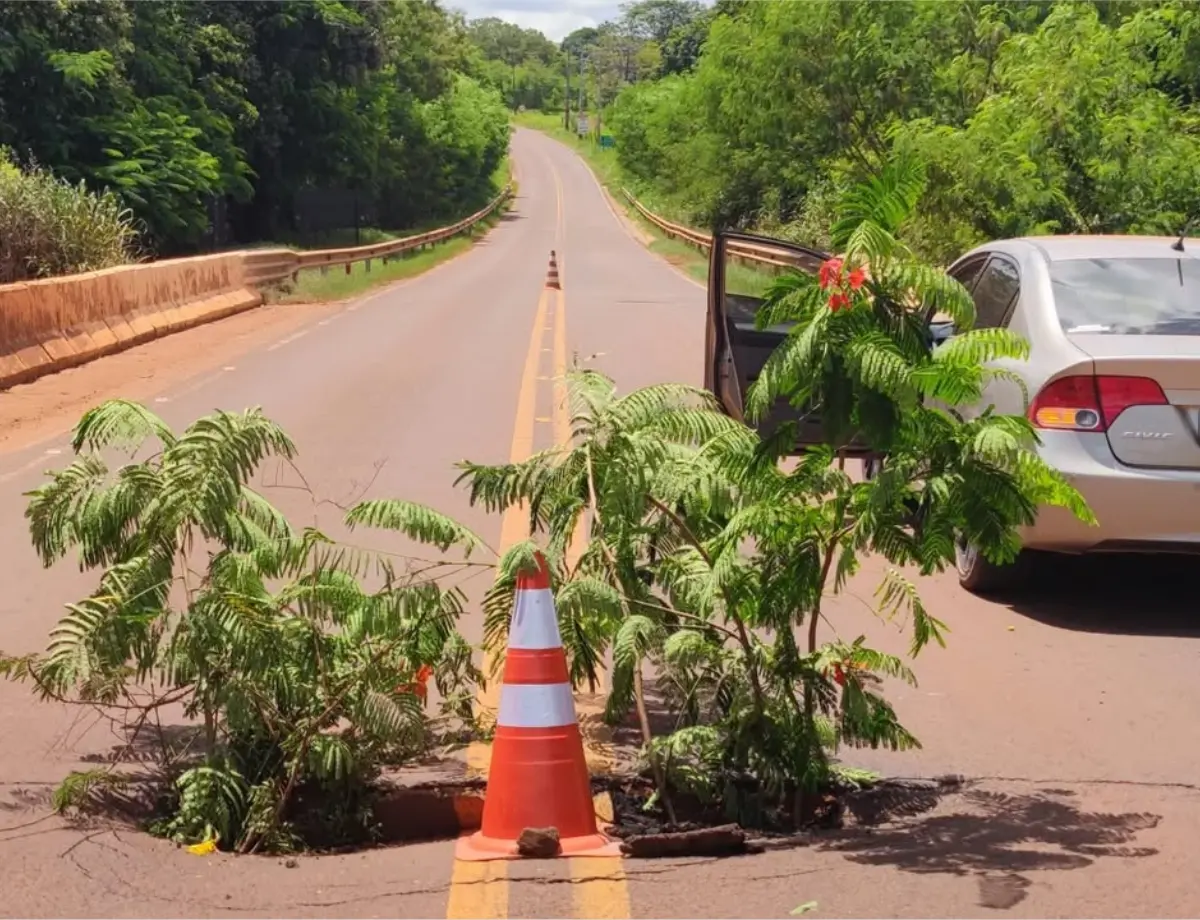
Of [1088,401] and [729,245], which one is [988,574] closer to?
[1088,401]

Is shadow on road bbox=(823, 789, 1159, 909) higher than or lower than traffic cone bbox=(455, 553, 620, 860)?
lower

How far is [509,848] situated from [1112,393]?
385 cm

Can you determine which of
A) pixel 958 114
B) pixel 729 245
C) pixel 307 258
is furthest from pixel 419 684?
pixel 307 258

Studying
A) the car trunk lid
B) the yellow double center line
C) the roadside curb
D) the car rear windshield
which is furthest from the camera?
the roadside curb

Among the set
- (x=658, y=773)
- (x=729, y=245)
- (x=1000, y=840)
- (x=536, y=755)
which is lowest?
(x=1000, y=840)

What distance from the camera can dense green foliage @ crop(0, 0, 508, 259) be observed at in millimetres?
34781

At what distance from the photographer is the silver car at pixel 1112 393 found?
7.20 m

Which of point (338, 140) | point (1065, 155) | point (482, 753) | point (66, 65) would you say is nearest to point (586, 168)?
point (338, 140)

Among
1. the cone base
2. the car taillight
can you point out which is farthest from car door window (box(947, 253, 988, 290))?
the cone base

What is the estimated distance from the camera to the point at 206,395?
15.9 meters

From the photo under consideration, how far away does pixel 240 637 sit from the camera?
16.4ft

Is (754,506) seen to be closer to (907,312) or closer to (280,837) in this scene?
(907,312)

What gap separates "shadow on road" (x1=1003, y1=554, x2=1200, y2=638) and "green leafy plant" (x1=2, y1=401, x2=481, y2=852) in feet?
11.7

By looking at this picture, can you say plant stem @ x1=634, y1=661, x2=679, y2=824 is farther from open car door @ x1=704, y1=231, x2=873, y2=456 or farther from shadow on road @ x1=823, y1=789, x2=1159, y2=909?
open car door @ x1=704, y1=231, x2=873, y2=456
